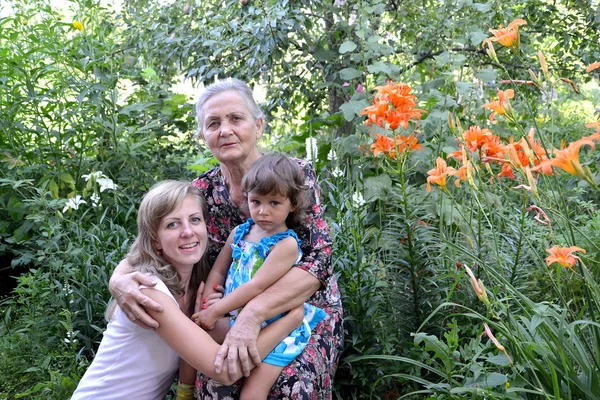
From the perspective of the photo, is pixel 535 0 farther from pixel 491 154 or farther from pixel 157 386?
pixel 157 386

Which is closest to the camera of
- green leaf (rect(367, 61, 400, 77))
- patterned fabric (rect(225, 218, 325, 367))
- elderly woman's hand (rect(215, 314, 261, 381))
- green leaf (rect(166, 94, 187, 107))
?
elderly woman's hand (rect(215, 314, 261, 381))

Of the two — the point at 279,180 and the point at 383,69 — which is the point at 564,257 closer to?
the point at 279,180

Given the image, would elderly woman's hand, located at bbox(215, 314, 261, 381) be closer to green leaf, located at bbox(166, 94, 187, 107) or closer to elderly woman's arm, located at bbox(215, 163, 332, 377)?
elderly woman's arm, located at bbox(215, 163, 332, 377)

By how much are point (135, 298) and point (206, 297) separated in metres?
0.32

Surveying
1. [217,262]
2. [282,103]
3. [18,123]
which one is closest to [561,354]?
[217,262]

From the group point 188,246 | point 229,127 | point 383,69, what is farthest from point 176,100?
point 188,246

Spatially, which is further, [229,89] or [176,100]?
[176,100]

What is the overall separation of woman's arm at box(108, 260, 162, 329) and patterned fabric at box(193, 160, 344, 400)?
301 millimetres

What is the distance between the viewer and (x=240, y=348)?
2057mm

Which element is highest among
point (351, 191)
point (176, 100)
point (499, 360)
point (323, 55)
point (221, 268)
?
point (176, 100)

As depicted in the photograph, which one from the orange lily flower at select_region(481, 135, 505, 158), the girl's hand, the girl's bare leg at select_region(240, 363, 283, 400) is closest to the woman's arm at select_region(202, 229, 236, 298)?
the girl's hand

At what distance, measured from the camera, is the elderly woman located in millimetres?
2084

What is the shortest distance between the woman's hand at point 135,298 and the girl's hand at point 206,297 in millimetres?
257

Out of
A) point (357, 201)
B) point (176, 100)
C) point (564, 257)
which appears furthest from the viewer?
point (176, 100)
